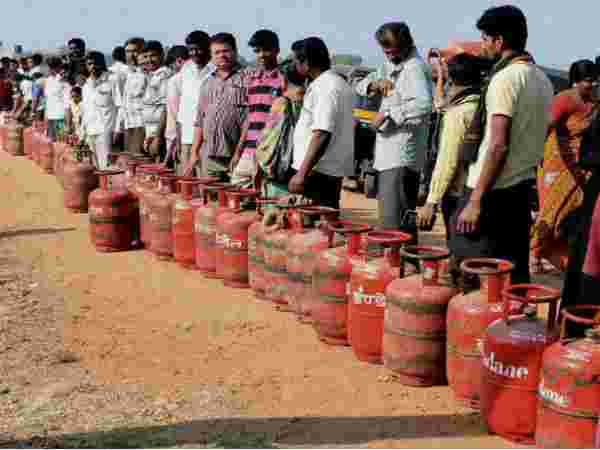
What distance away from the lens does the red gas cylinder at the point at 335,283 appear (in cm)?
505

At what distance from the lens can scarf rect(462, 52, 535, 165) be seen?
4.29 meters

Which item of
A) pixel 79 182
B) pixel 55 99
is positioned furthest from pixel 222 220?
pixel 55 99

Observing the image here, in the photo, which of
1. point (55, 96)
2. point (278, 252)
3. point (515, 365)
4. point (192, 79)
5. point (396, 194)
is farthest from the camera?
point (55, 96)

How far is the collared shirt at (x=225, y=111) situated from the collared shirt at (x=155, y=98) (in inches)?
86.2

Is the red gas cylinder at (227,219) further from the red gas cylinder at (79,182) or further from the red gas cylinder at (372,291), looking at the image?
the red gas cylinder at (79,182)

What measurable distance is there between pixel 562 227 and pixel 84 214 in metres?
6.31

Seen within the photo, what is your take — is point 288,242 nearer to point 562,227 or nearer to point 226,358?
point 226,358

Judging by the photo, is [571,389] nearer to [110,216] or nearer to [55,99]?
[110,216]

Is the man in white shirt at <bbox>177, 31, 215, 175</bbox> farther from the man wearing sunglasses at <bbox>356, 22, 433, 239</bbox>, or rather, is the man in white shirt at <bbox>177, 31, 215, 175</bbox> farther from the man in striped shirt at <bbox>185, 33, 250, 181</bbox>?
the man wearing sunglasses at <bbox>356, 22, 433, 239</bbox>

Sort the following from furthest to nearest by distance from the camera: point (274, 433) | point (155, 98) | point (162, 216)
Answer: point (155, 98)
point (162, 216)
point (274, 433)

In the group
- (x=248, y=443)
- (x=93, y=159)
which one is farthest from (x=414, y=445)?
(x=93, y=159)

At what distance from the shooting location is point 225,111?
295 inches

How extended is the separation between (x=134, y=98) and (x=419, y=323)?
6.69 m

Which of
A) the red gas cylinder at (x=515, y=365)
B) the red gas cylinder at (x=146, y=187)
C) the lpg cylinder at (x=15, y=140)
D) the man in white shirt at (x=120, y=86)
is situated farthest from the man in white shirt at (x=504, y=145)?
the lpg cylinder at (x=15, y=140)
